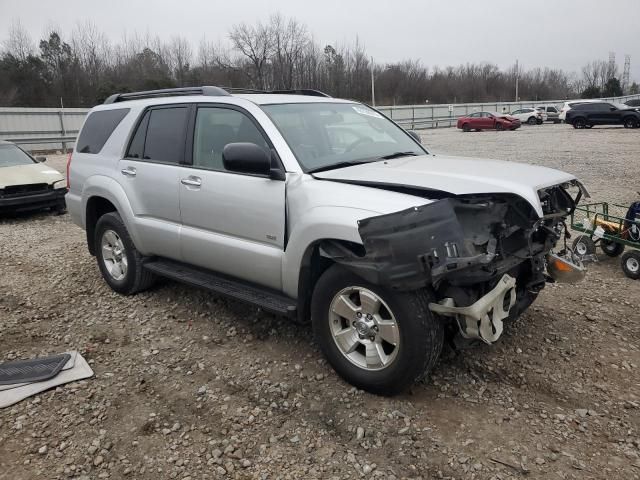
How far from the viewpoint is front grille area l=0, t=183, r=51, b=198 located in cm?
959

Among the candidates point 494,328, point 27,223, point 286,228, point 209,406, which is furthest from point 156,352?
point 27,223

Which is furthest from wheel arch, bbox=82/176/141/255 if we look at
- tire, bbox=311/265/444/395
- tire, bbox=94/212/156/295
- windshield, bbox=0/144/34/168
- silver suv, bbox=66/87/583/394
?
windshield, bbox=0/144/34/168

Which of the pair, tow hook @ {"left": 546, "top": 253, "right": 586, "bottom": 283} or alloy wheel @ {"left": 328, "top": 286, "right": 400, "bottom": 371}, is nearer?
alloy wheel @ {"left": 328, "top": 286, "right": 400, "bottom": 371}

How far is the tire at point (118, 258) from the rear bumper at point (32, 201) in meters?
5.07

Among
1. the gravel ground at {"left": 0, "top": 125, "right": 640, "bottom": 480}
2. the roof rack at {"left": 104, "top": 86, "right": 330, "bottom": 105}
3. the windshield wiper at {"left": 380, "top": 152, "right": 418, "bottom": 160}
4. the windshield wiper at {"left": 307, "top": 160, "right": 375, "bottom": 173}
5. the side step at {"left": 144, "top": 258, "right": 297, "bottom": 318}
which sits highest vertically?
the roof rack at {"left": 104, "top": 86, "right": 330, "bottom": 105}

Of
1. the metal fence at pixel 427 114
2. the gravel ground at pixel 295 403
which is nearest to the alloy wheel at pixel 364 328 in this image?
the gravel ground at pixel 295 403

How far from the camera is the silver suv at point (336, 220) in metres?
3.06

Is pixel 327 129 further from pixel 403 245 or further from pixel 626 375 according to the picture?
pixel 626 375

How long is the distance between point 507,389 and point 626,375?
35.0 inches

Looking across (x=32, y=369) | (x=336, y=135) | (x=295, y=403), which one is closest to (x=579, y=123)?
(x=336, y=135)

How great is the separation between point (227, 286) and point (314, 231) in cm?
115

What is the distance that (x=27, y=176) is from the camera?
10008mm

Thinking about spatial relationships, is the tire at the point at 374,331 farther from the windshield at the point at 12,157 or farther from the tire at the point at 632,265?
the windshield at the point at 12,157

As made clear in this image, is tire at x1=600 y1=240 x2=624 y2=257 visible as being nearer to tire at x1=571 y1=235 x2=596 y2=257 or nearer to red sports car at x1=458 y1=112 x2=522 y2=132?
tire at x1=571 y1=235 x2=596 y2=257
